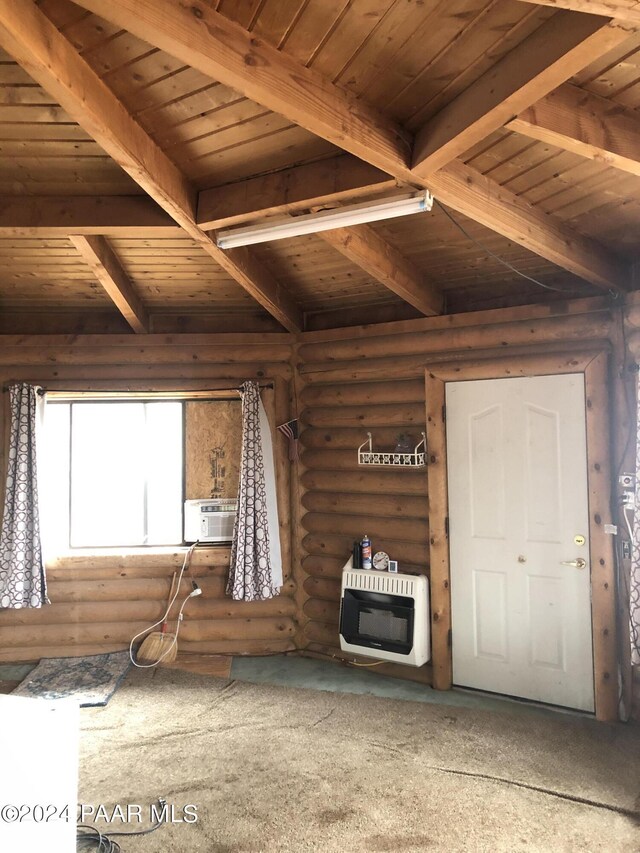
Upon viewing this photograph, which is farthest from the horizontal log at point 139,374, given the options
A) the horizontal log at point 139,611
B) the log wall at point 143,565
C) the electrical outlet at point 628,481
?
the electrical outlet at point 628,481

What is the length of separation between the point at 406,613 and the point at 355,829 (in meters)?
1.77

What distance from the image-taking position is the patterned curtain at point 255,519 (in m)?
4.88

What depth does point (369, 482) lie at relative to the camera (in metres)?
4.89

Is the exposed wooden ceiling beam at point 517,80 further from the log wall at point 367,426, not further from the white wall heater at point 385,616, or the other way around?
the white wall heater at point 385,616

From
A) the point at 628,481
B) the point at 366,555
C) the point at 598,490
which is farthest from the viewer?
the point at 366,555

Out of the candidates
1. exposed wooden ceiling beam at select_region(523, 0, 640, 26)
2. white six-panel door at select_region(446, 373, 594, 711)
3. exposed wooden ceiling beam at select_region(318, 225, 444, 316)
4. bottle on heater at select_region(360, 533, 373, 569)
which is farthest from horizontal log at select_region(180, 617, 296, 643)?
exposed wooden ceiling beam at select_region(523, 0, 640, 26)

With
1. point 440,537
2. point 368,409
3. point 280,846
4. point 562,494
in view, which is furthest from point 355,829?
point 368,409

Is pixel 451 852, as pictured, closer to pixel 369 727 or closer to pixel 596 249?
pixel 369 727

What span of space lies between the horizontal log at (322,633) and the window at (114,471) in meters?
1.37

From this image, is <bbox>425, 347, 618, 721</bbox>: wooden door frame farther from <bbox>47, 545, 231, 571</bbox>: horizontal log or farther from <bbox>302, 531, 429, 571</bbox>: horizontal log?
<bbox>47, 545, 231, 571</bbox>: horizontal log

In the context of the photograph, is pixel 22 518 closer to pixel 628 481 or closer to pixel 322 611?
pixel 322 611

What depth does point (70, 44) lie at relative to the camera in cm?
227

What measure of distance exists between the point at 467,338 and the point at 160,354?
2520 millimetres

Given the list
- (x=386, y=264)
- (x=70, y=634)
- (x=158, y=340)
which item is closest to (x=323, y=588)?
(x=70, y=634)
